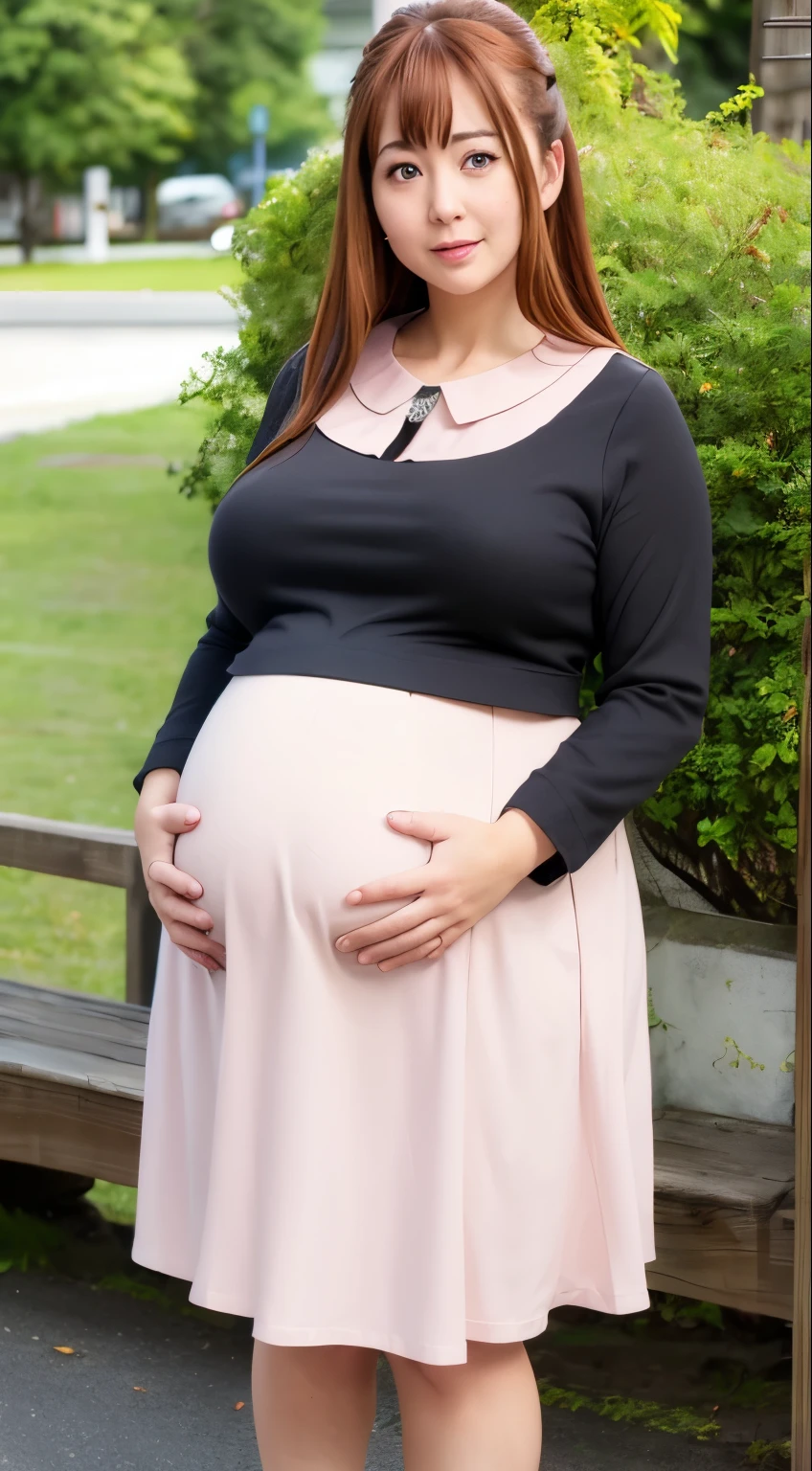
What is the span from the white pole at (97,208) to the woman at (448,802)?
31.7 metres

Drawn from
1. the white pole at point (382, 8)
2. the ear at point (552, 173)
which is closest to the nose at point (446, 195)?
the ear at point (552, 173)

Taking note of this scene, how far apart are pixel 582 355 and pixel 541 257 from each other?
0.40 ft

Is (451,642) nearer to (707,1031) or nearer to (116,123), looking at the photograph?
(707,1031)

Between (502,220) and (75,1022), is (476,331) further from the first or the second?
(75,1022)

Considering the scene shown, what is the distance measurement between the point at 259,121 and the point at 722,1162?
31413mm

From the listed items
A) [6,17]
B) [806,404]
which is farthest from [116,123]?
[806,404]

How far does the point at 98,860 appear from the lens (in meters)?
3.16

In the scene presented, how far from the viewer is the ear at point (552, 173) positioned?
6.05 ft

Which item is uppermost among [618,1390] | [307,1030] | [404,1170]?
[307,1030]

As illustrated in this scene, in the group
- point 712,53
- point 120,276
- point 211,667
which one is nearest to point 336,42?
point 120,276

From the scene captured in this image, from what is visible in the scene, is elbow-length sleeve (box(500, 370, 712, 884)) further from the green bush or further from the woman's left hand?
the green bush

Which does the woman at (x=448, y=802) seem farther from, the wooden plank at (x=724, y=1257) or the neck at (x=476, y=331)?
the wooden plank at (x=724, y=1257)

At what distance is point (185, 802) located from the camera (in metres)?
1.89

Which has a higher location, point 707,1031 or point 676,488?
point 676,488
